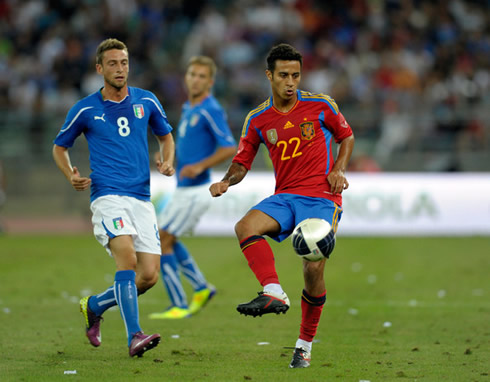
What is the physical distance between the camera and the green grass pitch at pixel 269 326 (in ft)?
19.2

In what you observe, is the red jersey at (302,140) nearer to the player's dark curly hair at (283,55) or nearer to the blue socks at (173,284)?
the player's dark curly hair at (283,55)

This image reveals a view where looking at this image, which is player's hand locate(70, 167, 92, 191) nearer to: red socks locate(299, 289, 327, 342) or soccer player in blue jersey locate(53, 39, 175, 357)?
soccer player in blue jersey locate(53, 39, 175, 357)

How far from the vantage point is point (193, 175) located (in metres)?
8.86

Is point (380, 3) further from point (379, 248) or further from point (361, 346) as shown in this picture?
point (361, 346)

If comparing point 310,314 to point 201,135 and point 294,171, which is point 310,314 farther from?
point 201,135

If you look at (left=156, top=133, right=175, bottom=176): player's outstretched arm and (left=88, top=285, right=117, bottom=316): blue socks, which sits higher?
(left=156, top=133, right=175, bottom=176): player's outstretched arm

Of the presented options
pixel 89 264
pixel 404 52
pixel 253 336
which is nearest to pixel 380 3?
pixel 404 52

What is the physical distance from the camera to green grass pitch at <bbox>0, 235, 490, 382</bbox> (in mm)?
5865

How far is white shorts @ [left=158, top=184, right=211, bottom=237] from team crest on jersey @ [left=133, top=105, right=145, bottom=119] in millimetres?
2334

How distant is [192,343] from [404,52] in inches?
672

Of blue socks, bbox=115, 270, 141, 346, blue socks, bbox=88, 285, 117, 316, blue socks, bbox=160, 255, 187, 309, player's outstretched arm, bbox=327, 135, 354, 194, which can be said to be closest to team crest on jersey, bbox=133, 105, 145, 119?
blue socks, bbox=115, 270, 141, 346

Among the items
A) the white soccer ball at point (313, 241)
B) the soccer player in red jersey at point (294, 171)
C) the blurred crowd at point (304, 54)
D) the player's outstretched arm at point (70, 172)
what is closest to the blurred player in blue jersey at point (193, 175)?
the player's outstretched arm at point (70, 172)

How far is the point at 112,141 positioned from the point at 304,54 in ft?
54.3

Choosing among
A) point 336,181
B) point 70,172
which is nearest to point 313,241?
point 336,181
